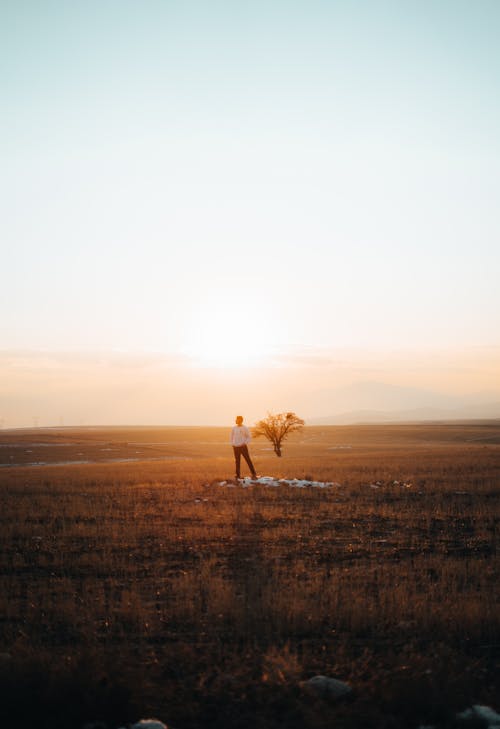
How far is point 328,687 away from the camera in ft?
18.9

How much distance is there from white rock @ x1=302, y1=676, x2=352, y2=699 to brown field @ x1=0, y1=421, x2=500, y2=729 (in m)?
0.11

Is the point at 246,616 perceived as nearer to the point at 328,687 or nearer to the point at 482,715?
the point at 328,687

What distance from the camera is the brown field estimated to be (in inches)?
216

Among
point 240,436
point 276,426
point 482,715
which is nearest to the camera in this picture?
point 482,715

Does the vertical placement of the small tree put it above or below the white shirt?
below

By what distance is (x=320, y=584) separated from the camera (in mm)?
9156

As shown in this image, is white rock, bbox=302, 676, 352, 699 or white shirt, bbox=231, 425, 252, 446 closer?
white rock, bbox=302, 676, 352, 699

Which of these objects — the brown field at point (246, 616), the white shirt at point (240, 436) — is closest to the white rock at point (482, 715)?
the brown field at point (246, 616)

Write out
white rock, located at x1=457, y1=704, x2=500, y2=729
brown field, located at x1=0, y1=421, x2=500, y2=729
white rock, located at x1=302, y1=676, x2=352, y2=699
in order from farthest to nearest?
white rock, located at x1=302, y1=676, x2=352, y2=699 → brown field, located at x1=0, y1=421, x2=500, y2=729 → white rock, located at x1=457, y1=704, x2=500, y2=729

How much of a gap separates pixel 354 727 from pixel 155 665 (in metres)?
2.22

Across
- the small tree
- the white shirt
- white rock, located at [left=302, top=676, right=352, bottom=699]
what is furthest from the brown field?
the small tree

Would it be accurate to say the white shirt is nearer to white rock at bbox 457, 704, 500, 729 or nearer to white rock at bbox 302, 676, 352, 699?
white rock at bbox 302, 676, 352, 699

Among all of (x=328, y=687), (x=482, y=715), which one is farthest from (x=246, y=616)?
(x=482, y=715)

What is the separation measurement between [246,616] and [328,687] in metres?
2.07
